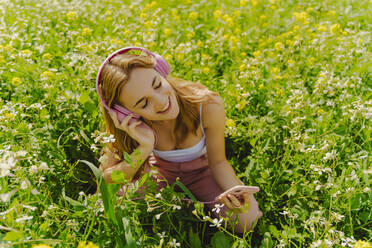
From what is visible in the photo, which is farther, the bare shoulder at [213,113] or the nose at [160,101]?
the bare shoulder at [213,113]

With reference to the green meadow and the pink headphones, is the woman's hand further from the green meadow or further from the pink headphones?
the pink headphones

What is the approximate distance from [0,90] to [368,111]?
2.90 metres

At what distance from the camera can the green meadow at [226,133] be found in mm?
1680

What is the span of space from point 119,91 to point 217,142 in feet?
2.40

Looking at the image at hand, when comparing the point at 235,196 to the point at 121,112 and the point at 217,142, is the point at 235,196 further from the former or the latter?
the point at 121,112

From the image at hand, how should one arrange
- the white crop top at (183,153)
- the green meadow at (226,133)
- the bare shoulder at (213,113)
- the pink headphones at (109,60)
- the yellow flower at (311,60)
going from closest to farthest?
the green meadow at (226,133) < the pink headphones at (109,60) < the bare shoulder at (213,113) < the white crop top at (183,153) < the yellow flower at (311,60)

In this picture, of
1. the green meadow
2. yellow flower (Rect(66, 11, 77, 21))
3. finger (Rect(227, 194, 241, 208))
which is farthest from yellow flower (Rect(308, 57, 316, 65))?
yellow flower (Rect(66, 11, 77, 21))

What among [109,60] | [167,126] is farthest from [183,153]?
[109,60]

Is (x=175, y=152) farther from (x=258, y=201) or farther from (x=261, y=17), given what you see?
(x=261, y=17)

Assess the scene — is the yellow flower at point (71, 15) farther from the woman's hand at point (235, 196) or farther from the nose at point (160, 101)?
the woman's hand at point (235, 196)

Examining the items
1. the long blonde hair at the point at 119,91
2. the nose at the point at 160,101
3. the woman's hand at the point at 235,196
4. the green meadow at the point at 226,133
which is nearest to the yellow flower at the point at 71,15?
the green meadow at the point at 226,133

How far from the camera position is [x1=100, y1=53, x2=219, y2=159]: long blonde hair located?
1.76m

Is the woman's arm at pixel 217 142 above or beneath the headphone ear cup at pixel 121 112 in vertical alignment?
beneath

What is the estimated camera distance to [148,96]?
5.82 ft
